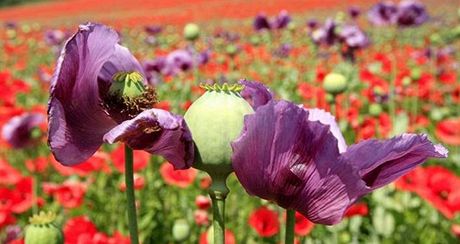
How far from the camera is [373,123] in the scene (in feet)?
8.20

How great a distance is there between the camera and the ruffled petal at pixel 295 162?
0.66 metres


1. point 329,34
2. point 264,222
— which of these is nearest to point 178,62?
point 329,34

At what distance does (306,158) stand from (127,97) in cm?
21

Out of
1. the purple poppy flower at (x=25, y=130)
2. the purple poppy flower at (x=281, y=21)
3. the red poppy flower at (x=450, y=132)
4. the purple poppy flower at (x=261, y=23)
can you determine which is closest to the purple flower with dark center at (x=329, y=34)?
the purple poppy flower at (x=281, y=21)

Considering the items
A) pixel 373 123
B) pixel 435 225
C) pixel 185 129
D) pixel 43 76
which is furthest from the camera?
→ pixel 43 76

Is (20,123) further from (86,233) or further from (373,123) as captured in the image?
(373,123)

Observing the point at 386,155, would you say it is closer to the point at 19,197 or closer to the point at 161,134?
the point at 161,134

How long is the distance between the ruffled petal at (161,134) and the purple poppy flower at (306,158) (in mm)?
51

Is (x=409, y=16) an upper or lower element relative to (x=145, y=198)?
upper

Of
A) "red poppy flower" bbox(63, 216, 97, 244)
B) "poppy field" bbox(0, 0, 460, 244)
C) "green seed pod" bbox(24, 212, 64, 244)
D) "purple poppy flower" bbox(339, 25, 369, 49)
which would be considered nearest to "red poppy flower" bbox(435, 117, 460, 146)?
"poppy field" bbox(0, 0, 460, 244)

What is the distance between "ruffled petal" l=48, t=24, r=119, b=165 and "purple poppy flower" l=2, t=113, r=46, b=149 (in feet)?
5.09

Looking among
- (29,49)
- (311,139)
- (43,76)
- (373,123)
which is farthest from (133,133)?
(29,49)

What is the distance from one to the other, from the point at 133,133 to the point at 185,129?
0.06 metres

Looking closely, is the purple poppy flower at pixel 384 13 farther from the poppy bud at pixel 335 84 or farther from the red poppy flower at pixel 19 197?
the red poppy flower at pixel 19 197
